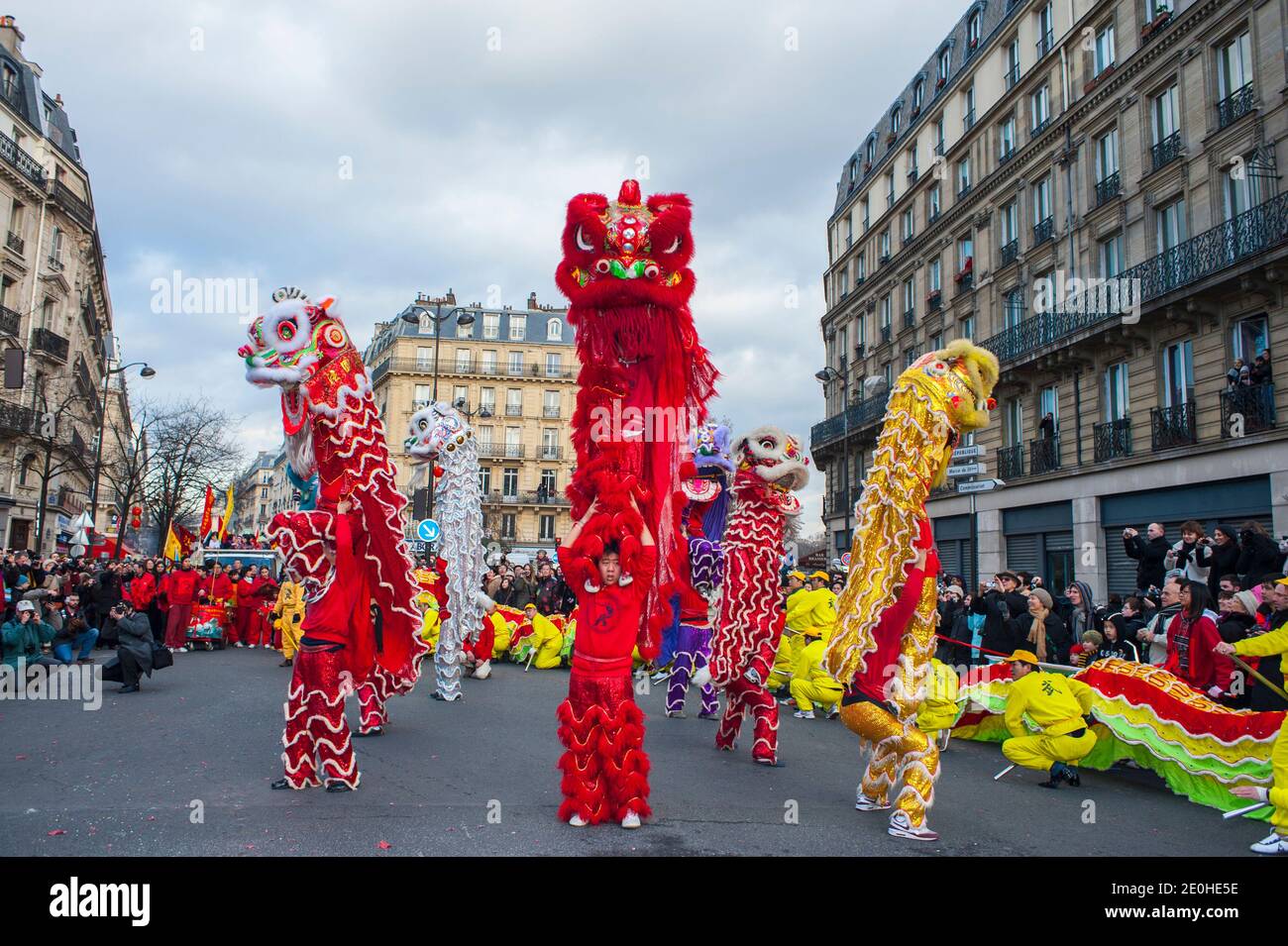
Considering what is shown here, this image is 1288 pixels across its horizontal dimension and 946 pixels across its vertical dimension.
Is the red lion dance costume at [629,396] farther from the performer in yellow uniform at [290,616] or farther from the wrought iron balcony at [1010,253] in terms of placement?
the wrought iron balcony at [1010,253]

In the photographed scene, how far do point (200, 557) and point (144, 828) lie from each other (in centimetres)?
2123

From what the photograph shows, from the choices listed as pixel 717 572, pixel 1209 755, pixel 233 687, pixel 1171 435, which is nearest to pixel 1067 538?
pixel 1171 435

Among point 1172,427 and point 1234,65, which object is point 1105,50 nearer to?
point 1234,65

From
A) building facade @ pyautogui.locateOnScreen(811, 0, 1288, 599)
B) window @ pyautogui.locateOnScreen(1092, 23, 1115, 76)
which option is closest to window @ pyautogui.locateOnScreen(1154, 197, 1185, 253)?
building facade @ pyautogui.locateOnScreen(811, 0, 1288, 599)

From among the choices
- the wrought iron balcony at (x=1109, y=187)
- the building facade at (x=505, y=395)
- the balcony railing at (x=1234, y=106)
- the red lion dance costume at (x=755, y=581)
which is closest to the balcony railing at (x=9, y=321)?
the building facade at (x=505, y=395)

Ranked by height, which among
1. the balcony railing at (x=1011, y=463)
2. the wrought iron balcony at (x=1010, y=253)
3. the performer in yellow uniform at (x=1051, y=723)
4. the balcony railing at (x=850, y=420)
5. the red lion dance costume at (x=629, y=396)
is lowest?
the performer in yellow uniform at (x=1051, y=723)

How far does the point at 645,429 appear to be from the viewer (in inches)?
205

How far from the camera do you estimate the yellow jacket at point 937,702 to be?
5.05m

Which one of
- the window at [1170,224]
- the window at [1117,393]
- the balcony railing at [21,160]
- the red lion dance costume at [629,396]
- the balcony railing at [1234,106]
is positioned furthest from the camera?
the balcony railing at [21,160]

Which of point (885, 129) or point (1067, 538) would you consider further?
point (885, 129)

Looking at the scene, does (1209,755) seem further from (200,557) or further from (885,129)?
(885,129)

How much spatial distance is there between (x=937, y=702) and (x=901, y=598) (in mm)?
650

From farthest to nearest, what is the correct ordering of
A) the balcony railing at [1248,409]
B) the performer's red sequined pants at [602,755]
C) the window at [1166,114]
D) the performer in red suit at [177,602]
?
the window at [1166,114]
the performer in red suit at [177,602]
the balcony railing at [1248,409]
the performer's red sequined pants at [602,755]

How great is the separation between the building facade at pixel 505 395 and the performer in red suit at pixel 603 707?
47129mm
